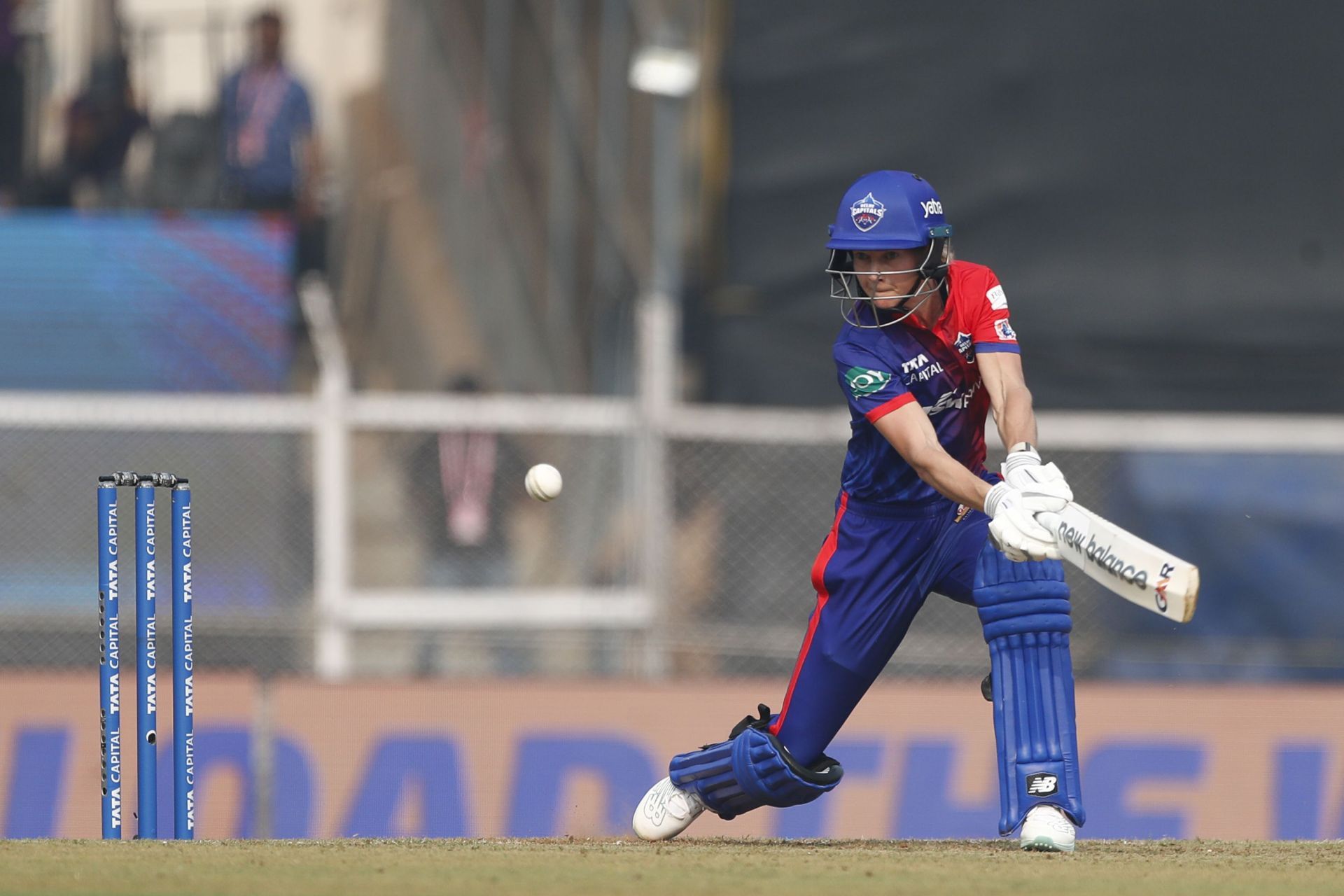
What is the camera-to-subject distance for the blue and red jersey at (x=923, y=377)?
532 centimetres

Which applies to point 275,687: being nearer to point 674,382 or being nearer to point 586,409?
point 586,409

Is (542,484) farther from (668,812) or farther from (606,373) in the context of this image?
(606,373)

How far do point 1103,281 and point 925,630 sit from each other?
2395 millimetres

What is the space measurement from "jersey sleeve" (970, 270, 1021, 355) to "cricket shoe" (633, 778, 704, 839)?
153 cm

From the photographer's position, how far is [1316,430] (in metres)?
9.60

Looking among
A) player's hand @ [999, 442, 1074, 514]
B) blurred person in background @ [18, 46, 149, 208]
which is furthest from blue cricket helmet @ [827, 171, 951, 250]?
blurred person in background @ [18, 46, 149, 208]

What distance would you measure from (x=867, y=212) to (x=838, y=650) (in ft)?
3.86

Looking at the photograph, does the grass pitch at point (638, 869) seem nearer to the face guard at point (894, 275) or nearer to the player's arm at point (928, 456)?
the player's arm at point (928, 456)

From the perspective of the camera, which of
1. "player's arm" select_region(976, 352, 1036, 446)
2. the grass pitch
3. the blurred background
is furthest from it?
the blurred background

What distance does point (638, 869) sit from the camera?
4699 millimetres

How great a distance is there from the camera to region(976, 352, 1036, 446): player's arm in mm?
5191

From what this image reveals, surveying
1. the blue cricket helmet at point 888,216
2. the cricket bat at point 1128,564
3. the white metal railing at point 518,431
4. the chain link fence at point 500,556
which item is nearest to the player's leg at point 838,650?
the cricket bat at point 1128,564

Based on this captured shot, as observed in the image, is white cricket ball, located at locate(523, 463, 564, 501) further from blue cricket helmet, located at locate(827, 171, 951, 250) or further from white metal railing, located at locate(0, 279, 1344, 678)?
white metal railing, located at locate(0, 279, 1344, 678)

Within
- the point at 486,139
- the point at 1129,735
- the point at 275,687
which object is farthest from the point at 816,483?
the point at 486,139
